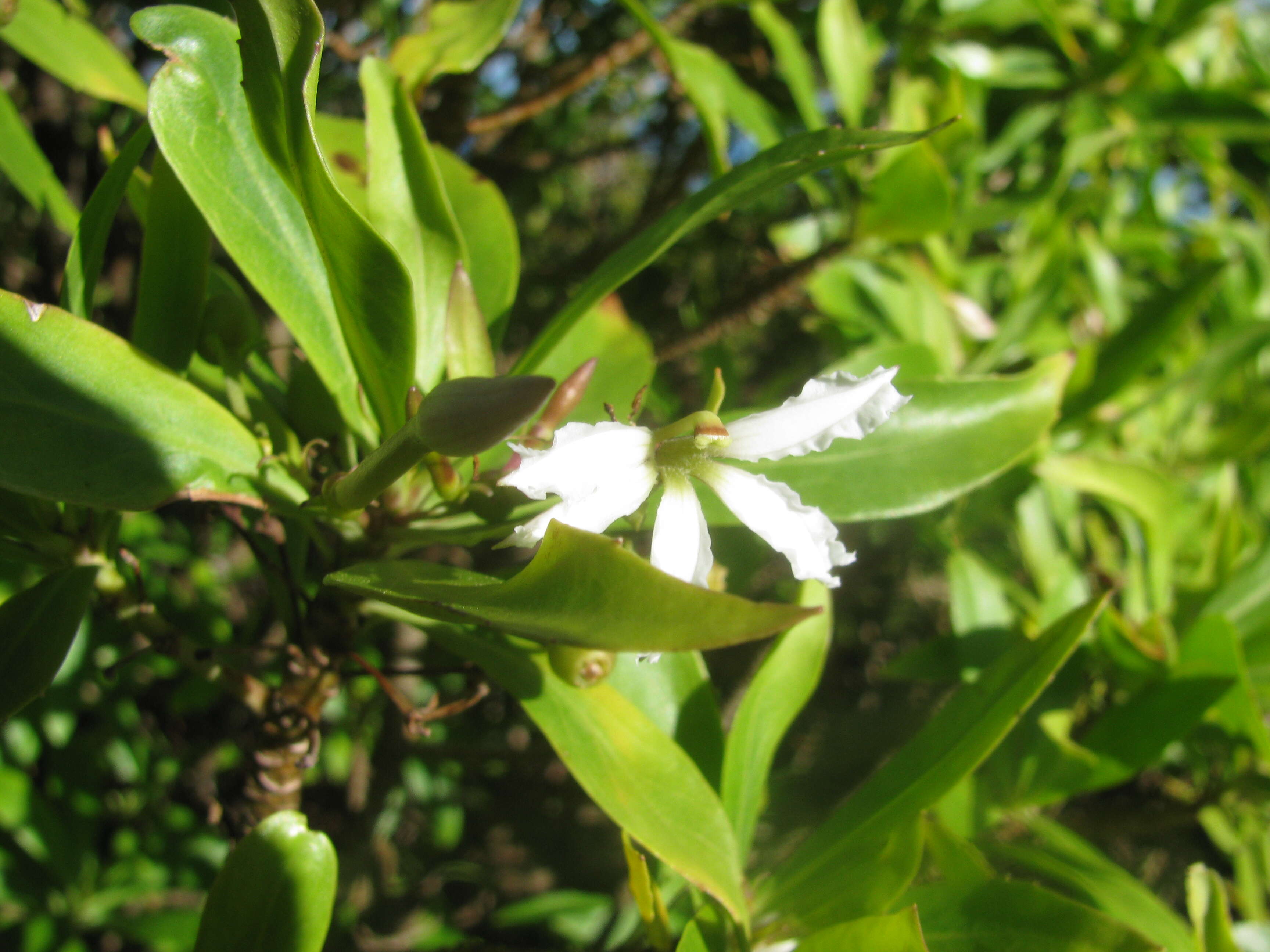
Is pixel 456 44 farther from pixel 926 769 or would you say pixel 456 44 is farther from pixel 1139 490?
pixel 1139 490

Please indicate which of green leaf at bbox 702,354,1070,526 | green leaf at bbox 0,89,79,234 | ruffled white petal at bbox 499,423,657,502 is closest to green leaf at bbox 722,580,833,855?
green leaf at bbox 702,354,1070,526

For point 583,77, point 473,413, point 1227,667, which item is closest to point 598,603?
point 473,413

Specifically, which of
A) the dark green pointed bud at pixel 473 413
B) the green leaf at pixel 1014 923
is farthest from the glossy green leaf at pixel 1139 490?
the dark green pointed bud at pixel 473 413

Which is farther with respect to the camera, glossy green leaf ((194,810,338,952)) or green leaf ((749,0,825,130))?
green leaf ((749,0,825,130))

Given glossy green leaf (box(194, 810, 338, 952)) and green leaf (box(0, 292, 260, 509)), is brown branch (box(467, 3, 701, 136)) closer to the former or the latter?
green leaf (box(0, 292, 260, 509))

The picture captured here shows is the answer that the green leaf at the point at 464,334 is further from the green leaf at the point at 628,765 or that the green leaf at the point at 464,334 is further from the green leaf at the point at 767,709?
the green leaf at the point at 767,709

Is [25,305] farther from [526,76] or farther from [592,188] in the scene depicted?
[592,188]
